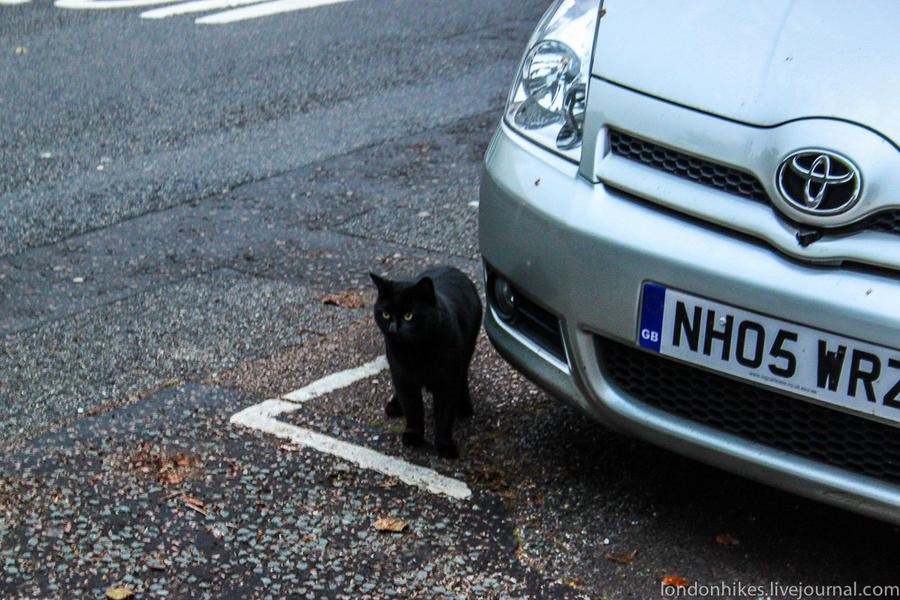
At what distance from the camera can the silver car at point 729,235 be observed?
7.95 feet

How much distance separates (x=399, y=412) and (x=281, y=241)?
1.65 m

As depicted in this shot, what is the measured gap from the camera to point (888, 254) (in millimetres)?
2389

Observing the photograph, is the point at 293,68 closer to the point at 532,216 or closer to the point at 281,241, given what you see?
the point at 281,241

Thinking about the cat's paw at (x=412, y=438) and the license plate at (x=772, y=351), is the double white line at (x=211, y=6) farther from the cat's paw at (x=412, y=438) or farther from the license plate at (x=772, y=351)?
the license plate at (x=772, y=351)

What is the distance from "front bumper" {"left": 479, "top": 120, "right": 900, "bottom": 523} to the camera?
7.98 feet

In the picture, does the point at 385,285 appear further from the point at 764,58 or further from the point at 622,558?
the point at 764,58

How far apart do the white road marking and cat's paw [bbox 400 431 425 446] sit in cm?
674

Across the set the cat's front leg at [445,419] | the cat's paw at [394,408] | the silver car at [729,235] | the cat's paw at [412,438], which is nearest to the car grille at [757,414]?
the silver car at [729,235]

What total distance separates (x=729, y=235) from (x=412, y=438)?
127cm

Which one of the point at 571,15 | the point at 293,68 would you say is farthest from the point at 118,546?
the point at 293,68

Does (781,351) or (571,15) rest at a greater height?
(571,15)

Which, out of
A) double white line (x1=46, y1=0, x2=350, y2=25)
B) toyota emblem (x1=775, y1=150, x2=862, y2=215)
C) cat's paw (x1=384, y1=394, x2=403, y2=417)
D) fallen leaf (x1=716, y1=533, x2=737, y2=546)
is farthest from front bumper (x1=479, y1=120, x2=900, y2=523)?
double white line (x1=46, y1=0, x2=350, y2=25)

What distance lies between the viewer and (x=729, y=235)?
8.40 feet

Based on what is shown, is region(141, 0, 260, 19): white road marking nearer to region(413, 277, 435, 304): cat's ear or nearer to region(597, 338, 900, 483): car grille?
Answer: region(413, 277, 435, 304): cat's ear
